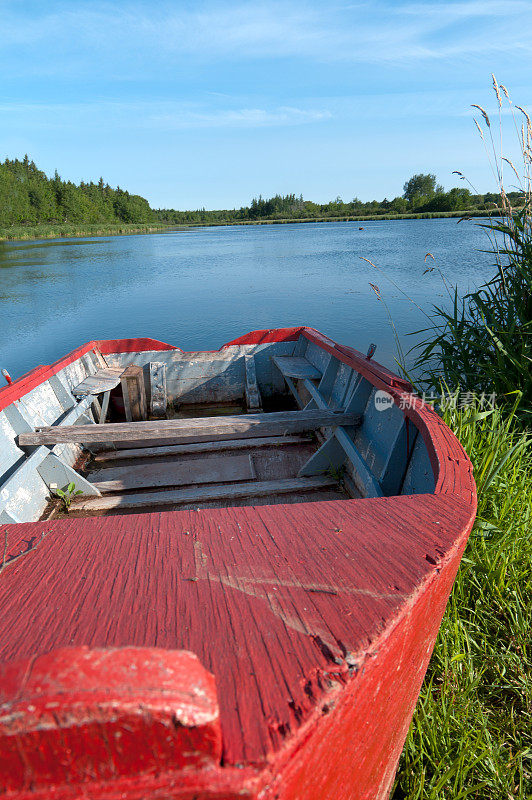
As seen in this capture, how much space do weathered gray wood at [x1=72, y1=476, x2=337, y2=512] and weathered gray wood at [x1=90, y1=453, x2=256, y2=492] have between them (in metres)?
0.17

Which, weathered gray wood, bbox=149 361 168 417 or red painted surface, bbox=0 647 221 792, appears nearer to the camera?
red painted surface, bbox=0 647 221 792

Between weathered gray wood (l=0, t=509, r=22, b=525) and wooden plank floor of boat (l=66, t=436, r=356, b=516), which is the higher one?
weathered gray wood (l=0, t=509, r=22, b=525)

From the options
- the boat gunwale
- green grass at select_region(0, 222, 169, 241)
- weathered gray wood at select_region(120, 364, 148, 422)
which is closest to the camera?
the boat gunwale

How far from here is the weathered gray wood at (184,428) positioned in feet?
11.0

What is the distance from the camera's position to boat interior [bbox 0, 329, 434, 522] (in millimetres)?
3092

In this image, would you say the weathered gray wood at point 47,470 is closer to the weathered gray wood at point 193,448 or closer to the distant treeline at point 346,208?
Result: the weathered gray wood at point 193,448

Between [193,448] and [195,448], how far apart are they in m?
0.02

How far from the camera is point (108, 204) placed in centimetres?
9325

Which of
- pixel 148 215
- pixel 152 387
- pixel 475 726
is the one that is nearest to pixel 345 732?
pixel 475 726

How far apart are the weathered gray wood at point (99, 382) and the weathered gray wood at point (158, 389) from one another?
382mm

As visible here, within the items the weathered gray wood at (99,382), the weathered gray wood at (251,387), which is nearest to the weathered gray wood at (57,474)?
the weathered gray wood at (99,382)

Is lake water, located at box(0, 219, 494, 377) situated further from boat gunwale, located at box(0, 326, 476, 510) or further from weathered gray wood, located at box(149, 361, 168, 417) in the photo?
weathered gray wood, located at box(149, 361, 168, 417)

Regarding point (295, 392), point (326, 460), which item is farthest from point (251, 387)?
point (326, 460)

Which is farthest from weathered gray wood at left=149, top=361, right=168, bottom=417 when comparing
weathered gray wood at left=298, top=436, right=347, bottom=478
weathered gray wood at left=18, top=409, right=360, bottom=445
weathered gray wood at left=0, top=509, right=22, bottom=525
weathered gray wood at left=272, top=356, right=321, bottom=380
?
weathered gray wood at left=0, top=509, right=22, bottom=525
